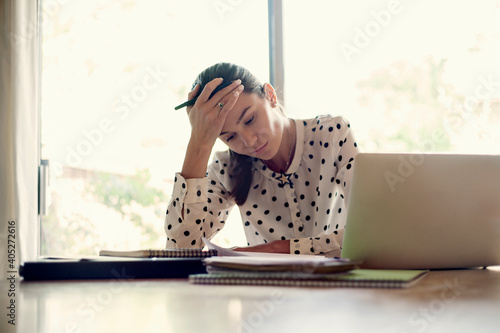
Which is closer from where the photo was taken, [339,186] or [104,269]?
[104,269]

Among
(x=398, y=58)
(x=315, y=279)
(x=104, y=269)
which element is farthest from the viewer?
(x=398, y=58)

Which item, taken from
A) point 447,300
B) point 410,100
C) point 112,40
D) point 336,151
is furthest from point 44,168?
point 447,300

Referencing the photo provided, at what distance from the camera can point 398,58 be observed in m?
3.00

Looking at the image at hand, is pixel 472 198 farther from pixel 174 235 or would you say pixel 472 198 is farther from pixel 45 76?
pixel 45 76

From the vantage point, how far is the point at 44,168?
292 centimetres

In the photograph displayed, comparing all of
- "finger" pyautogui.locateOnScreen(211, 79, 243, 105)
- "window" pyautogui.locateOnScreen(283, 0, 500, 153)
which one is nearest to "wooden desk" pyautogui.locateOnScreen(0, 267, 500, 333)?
"finger" pyautogui.locateOnScreen(211, 79, 243, 105)

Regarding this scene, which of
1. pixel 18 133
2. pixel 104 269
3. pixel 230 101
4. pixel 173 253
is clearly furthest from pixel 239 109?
pixel 18 133

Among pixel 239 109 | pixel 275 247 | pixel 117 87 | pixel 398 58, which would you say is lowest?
pixel 275 247

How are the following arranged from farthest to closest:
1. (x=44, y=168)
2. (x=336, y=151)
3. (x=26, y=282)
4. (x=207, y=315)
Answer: (x=44, y=168)
(x=336, y=151)
(x=26, y=282)
(x=207, y=315)

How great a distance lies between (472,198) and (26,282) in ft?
2.57

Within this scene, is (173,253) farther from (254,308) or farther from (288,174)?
(288,174)

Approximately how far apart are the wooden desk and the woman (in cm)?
88

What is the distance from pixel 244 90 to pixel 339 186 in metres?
0.45

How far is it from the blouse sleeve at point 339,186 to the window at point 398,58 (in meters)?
1.19
